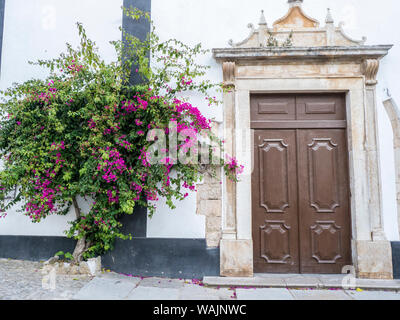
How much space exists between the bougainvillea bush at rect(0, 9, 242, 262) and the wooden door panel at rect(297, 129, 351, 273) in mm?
995

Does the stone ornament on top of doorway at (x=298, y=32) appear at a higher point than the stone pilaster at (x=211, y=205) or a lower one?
higher

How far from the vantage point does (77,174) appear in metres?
3.57

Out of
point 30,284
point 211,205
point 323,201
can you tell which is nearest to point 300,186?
point 323,201

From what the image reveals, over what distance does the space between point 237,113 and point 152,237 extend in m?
2.02

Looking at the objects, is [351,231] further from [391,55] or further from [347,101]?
[391,55]

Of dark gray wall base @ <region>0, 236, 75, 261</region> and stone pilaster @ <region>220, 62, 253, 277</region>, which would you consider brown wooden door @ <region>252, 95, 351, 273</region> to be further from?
dark gray wall base @ <region>0, 236, 75, 261</region>

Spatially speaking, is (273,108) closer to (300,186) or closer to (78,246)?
(300,186)

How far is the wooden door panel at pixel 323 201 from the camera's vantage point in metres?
3.71

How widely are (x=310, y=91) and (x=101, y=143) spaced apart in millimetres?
2830

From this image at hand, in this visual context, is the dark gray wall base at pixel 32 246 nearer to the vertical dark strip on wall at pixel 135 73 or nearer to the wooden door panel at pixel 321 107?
the vertical dark strip on wall at pixel 135 73

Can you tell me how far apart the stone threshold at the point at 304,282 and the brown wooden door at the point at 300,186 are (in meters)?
0.23

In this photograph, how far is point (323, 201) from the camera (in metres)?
3.78

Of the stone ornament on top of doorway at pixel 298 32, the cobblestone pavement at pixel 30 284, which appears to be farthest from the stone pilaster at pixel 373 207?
the cobblestone pavement at pixel 30 284

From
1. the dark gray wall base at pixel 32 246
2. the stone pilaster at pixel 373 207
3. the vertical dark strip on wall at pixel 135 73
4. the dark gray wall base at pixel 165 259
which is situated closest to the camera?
the stone pilaster at pixel 373 207
